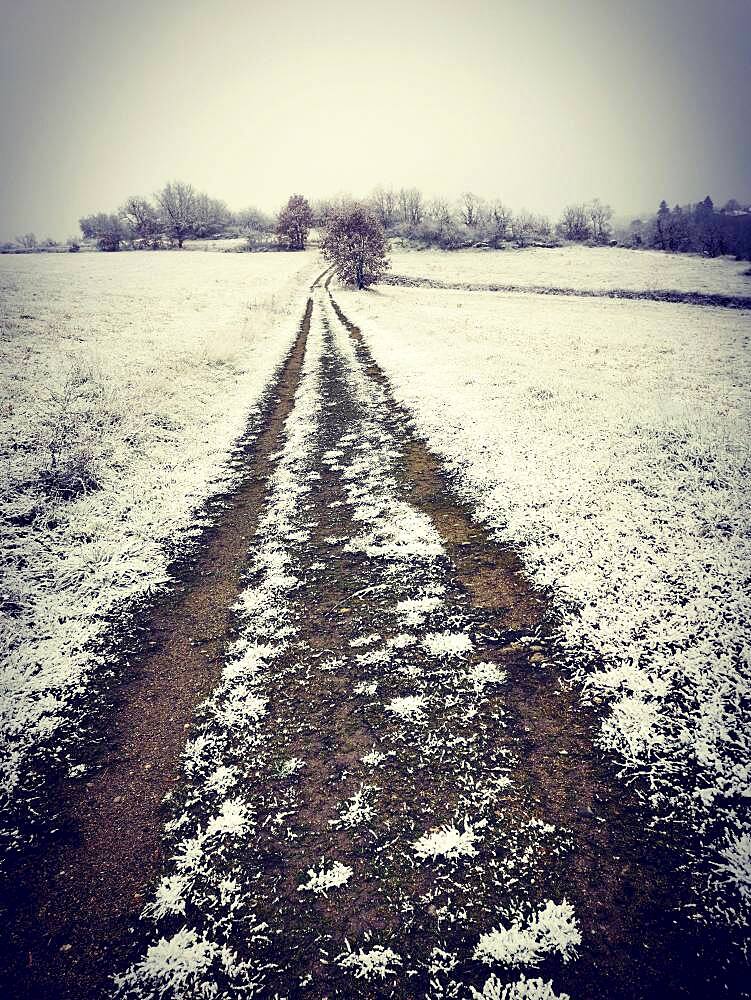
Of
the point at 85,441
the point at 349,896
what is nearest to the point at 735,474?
the point at 349,896

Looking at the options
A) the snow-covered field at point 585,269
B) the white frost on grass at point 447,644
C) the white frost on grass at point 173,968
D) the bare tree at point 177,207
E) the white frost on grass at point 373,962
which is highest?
the bare tree at point 177,207

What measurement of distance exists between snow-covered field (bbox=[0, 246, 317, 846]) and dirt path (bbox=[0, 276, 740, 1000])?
998 millimetres

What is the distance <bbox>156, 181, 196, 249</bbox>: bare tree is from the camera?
11342 cm

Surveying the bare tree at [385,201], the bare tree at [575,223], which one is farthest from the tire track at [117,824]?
the bare tree at [385,201]

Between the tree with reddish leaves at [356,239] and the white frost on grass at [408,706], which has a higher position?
the tree with reddish leaves at [356,239]

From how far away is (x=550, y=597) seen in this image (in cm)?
728

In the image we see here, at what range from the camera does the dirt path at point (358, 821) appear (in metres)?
3.62

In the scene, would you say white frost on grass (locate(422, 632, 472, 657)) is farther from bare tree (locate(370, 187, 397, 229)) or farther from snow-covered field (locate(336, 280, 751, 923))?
bare tree (locate(370, 187, 397, 229))

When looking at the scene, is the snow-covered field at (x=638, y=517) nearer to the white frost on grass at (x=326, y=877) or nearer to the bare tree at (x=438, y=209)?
the white frost on grass at (x=326, y=877)

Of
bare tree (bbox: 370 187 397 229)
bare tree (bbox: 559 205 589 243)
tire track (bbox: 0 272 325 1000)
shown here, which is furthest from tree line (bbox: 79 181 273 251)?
tire track (bbox: 0 272 325 1000)

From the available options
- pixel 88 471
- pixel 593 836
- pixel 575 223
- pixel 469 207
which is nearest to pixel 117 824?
pixel 593 836

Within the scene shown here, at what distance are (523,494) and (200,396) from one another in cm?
1396

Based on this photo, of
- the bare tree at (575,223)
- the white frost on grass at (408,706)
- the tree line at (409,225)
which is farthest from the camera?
the bare tree at (575,223)

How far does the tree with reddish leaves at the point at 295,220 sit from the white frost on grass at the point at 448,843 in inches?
4415
